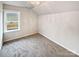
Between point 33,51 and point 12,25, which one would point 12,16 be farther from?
point 33,51

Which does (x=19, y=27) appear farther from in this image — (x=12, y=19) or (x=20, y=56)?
(x=20, y=56)

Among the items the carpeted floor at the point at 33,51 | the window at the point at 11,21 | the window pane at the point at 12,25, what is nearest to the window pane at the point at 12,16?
the window at the point at 11,21

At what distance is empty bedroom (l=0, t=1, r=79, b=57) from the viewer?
3.01 metres

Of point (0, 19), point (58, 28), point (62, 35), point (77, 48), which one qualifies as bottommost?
point (77, 48)

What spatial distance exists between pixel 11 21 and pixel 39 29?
2144 millimetres

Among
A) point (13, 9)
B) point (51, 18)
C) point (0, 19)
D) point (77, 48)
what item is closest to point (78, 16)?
point (77, 48)

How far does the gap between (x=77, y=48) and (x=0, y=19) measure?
3.13m

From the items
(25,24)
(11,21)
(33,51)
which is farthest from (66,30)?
(11,21)

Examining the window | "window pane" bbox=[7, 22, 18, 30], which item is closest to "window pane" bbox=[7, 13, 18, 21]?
the window

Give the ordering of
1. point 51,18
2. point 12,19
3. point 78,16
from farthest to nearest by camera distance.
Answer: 1. point 12,19
2. point 51,18
3. point 78,16

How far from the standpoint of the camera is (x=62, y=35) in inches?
146

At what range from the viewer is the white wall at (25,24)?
4.62 meters

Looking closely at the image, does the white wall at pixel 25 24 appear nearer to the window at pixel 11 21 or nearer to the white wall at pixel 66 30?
the window at pixel 11 21

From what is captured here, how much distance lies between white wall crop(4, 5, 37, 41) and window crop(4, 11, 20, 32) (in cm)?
21
